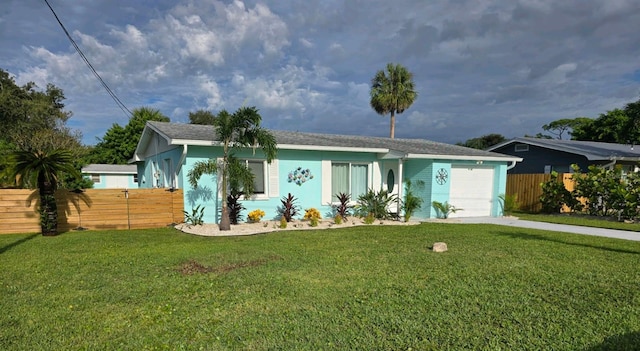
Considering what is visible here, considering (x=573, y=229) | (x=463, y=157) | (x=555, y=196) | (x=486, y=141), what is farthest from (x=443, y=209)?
(x=486, y=141)

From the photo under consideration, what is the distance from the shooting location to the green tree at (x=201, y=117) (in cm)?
4200

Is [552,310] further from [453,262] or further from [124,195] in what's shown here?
[124,195]

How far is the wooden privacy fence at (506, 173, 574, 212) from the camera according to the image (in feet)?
50.4

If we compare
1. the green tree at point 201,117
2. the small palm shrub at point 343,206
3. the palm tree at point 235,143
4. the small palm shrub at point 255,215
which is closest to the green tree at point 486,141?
the green tree at point 201,117

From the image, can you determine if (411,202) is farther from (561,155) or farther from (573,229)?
(561,155)

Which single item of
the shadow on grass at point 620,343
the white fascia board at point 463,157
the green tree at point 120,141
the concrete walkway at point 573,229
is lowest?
the concrete walkway at point 573,229

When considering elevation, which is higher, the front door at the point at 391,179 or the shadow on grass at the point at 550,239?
the front door at the point at 391,179

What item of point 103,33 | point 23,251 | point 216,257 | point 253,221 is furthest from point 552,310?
point 103,33

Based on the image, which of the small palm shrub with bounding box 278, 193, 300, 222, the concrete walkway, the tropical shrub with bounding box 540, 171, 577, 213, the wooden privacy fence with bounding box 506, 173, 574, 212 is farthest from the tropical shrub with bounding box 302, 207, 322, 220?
the wooden privacy fence with bounding box 506, 173, 574, 212

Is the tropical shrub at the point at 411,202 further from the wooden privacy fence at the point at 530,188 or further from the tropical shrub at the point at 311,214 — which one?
the wooden privacy fence at the point at 530,188

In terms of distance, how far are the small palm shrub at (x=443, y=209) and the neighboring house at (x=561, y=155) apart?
9.54m

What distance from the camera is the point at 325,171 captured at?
1232 centimetres

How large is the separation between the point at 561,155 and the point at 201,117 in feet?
123

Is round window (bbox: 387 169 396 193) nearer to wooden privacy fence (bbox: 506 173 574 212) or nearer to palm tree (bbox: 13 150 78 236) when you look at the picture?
wooden privacy fence (bbox: 506 173 574 212)
